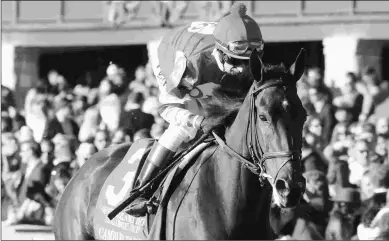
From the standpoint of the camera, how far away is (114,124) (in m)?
13.8

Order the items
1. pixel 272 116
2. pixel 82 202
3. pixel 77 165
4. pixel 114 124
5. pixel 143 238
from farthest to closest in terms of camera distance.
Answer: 1. pixel 114 124
2. pixel 77 165
3. pixel 82 202
4. pixel 143 238
5. pixel 272 116

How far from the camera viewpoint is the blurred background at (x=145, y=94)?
1038cm

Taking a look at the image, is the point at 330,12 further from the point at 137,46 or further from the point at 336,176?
the point at 336,176

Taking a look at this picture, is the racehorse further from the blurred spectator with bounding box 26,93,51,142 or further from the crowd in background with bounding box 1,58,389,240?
the blurred spectator with bounding box 26,93,51,142

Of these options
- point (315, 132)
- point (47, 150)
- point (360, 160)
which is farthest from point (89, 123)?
point (360, 160)

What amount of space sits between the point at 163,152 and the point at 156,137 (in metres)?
4.27

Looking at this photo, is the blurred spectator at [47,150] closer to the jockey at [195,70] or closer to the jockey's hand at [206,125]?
the jockey at [195,70]

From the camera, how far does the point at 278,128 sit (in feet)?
21.0

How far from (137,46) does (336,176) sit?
29.1 feet

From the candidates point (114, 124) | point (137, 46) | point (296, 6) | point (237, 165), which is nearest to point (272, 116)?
point (237, 165)

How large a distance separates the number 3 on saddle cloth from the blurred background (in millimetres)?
857

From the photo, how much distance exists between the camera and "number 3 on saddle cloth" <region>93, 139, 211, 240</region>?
7645 millimetres

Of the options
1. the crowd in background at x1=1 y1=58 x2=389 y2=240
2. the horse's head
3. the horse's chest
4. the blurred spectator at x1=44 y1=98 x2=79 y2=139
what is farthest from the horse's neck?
the blurred spectator at x1=44 y1=98 x2=79 y2=139

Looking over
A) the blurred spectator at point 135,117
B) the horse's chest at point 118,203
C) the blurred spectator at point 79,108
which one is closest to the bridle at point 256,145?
the horse's chest at point 118,203
